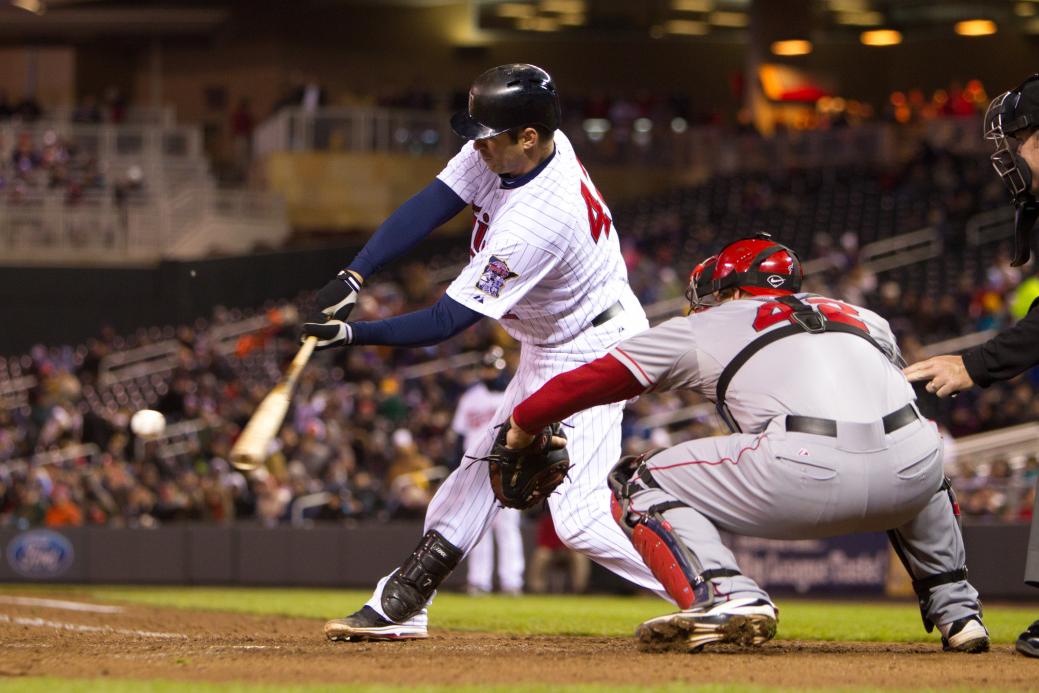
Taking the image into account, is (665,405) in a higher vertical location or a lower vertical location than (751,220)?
lower

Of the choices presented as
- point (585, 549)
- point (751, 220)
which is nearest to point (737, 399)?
point (585, 549)

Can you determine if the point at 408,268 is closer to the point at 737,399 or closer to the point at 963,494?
the point at 963,494

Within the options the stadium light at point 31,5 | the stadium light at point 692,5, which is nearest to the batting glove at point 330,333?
the stadium light at point 31,5

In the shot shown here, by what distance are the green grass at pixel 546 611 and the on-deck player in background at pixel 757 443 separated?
2172 mm

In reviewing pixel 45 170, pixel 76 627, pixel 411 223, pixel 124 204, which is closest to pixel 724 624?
pixel 411 223

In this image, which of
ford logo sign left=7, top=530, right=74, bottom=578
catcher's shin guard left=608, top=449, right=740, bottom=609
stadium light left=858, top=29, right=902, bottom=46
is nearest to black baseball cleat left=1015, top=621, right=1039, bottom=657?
catcher's shin guard left=608, top=449, right=740, bottom=609

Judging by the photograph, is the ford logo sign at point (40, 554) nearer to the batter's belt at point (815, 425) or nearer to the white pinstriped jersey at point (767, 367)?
the white pinstriped jersey at point (767, 367)

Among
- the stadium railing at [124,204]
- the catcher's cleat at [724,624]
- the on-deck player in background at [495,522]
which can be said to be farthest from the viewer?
the stadium railing at [124,204]

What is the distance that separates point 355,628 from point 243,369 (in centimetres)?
1618

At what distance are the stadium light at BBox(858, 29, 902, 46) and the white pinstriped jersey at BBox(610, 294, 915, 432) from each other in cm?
3320

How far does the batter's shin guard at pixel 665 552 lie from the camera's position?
4.96m

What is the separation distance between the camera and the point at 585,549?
587 cm

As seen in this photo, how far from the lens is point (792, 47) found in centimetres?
3256

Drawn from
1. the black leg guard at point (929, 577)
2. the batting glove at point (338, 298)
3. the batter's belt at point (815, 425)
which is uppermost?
the batting glove at point (338, 298)
